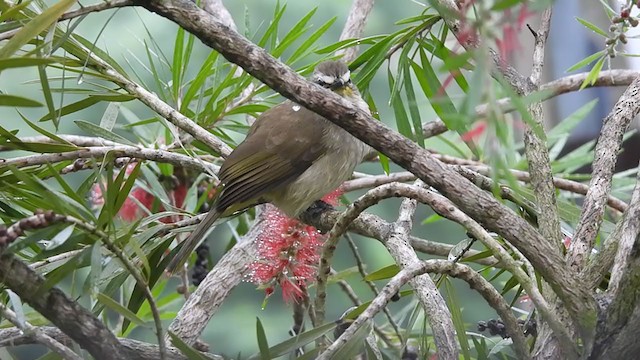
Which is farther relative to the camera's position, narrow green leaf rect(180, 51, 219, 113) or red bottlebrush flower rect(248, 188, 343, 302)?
narrow green leaf rect(180, 51, 219, 113)

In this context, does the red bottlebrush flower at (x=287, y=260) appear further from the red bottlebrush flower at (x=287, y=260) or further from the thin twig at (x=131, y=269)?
the thin twig at (x=131, y=269)

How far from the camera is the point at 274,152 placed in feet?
6.27

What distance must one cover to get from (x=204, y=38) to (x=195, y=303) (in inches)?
27.9

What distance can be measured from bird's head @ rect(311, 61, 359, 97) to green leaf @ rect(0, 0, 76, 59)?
1035mm

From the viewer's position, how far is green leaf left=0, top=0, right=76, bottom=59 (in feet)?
2.80

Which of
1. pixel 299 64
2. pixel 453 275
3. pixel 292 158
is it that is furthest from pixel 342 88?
pixel 299 64

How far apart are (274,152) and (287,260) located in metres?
0.50

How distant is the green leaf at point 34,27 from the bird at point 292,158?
761 millimetres

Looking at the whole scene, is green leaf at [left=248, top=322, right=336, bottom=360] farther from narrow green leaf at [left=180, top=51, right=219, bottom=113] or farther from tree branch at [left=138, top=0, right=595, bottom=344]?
narrow green leaf at [left=180, top=51, right=219, bottom=113]

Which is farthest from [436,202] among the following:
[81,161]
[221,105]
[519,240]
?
[221,105]

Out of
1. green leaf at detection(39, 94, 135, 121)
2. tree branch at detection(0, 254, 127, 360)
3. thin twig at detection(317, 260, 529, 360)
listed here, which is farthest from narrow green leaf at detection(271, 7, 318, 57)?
tree branch at detection(0, 254, 127, 360)

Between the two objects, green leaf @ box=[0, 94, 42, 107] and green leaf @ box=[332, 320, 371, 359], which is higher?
green leaf @ box=[0, 94, 42, 107]

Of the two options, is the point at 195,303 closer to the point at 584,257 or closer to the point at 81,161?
the point at 81,161

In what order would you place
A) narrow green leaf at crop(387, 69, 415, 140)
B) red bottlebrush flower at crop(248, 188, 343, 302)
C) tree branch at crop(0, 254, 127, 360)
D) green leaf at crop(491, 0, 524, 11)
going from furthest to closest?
red bottlebrush flower at crop(248, 188, 343, 302) < narrow green leaf at crop(387, 69, 415, 140) < tree branch at crop(0, 254, 127, 360) < green leaf at crop(491, 0, 524, 11)
